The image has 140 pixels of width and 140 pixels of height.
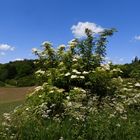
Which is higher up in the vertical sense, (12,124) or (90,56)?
(90,56)

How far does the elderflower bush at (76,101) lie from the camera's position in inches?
387

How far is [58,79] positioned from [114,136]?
4463mm

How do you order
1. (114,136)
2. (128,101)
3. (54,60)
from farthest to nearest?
1. (54,60)
2. (128,101)
3. (114,136)

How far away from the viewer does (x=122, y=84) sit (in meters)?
14.7

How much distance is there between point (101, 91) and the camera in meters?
14.0

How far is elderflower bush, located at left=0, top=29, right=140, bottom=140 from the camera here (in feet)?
32.3

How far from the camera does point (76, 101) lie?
41.1 ft

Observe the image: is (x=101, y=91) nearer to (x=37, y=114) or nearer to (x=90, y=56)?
(x=90, y=56)

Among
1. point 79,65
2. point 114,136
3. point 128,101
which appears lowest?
point 114,136

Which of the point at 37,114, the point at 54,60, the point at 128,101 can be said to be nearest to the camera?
the point at 37,114

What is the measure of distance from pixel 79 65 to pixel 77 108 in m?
2.86

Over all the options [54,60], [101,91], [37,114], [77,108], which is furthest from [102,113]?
[54,60]

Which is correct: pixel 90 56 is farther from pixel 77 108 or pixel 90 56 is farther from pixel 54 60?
pixel 77 108

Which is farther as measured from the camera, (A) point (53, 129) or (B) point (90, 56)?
(B) point (90, 56)
